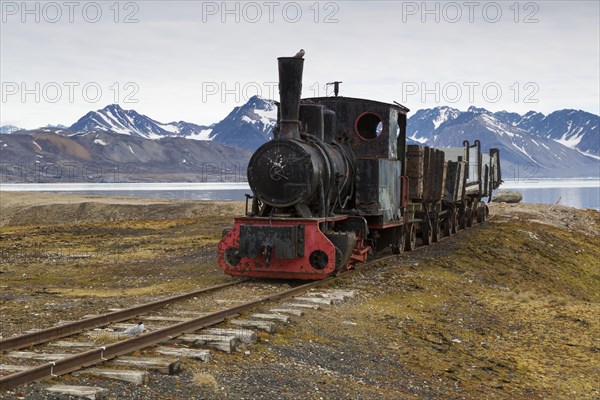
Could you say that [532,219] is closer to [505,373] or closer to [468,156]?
[468,156]

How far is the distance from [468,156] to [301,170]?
19.4m

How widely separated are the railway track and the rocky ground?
0.63ft

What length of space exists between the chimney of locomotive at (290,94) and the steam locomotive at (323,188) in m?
0.02

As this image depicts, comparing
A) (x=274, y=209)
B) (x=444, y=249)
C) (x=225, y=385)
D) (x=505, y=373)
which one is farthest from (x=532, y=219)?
(x=225, y=385)

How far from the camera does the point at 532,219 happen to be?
38.4 meters

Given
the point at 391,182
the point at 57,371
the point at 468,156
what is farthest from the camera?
the point at 468,156

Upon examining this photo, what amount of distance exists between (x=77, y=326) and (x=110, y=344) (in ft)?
4.98

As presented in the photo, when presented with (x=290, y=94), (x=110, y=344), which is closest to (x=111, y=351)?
(x=110, y=344)

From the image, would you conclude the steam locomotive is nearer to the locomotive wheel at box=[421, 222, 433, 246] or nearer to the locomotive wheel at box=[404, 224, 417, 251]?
the locomotive wheel at box=[404, 224, 417, 251]

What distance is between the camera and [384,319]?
1209 centimetres

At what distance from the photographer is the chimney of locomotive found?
14.4m

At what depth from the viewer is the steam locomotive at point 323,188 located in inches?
563

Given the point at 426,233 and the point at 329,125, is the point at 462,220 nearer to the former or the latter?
the point at 426,233

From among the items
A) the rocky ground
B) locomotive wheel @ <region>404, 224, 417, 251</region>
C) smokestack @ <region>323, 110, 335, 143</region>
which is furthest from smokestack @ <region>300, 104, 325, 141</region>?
locomotive wheel @ <region>404, 224, 417, 251</region>
